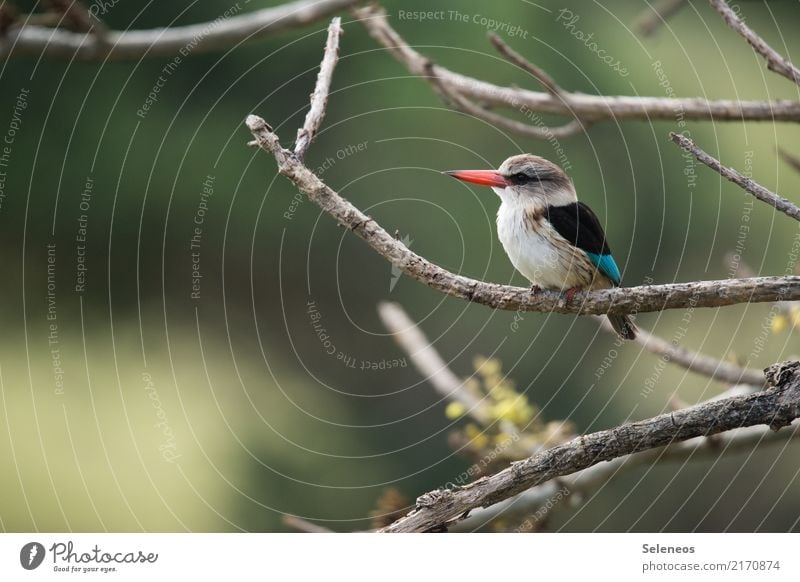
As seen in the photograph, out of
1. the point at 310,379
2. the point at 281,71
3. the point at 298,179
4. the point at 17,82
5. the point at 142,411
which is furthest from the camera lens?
the point at 310,379

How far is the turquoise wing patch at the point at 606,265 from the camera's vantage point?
174 cm

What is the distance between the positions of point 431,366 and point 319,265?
1.16 meters

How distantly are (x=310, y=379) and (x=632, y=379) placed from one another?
3.48ft

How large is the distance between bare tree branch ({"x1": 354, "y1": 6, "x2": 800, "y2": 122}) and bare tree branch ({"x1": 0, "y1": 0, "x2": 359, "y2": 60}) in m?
0.12

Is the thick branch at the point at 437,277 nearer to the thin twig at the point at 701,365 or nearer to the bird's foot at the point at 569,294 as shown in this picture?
the bird's foot at the point at 569,294

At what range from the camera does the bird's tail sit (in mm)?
1714

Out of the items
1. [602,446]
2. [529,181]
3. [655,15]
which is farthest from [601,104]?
[602,446]

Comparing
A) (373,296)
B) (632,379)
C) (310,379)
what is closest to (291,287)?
(310,379)

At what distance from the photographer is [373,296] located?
2.66 metres

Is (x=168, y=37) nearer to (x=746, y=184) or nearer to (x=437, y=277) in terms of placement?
(x=437, y=277)

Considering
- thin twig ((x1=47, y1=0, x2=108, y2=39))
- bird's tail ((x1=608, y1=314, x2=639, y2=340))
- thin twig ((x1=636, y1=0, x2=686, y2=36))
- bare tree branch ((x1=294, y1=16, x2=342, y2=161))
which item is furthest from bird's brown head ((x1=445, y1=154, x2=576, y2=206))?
thin twig ((x1=47, y1=0, x2=108, y2=39))

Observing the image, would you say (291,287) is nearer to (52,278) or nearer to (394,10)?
(52,278)

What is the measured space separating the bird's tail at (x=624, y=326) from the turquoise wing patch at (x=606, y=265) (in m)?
A: 0.09

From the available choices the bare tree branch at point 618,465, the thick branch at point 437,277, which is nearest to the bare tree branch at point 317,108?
the thick branch at point 437,277
